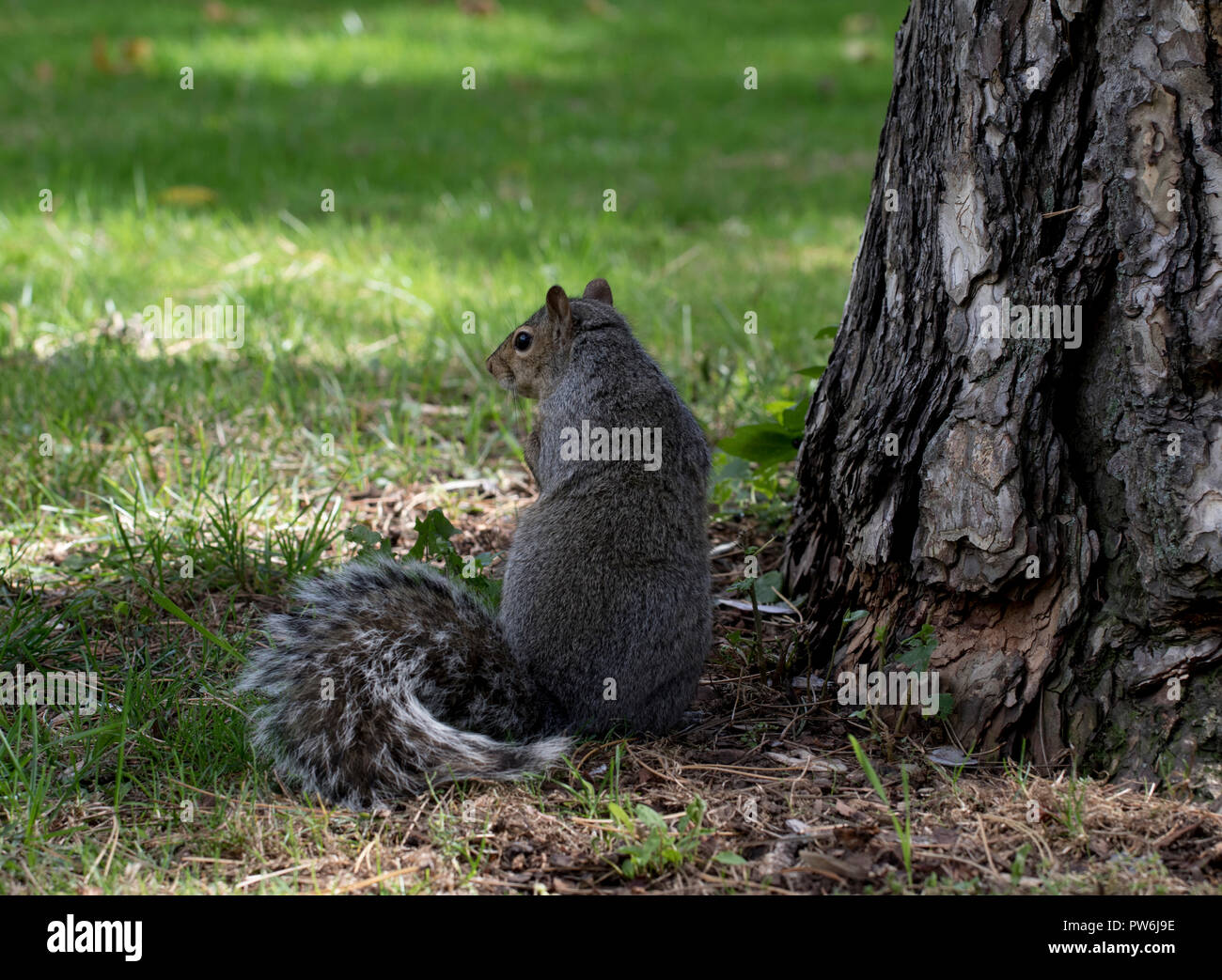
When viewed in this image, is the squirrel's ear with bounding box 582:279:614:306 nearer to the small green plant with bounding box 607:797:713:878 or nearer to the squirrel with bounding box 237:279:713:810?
the squirrel with bounding box 237:279:713:810

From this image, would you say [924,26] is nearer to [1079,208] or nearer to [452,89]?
[1079,208]

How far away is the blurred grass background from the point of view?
3.62 metres

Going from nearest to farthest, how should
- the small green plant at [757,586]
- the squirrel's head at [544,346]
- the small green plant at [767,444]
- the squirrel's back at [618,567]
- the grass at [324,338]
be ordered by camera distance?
1. the grass at [324,338]
2. the squirrel's back at [618,567]
3. the small green plant at [757,586]
4. the squirrel's head at [544,346]
5. the small green plant at [767,444]

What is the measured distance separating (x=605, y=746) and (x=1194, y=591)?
3.52ft

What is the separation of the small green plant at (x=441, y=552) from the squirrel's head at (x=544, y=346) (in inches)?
14.2

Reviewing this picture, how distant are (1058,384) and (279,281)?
3.32m

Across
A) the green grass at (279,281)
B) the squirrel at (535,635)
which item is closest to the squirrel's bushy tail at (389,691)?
the squirrel at (535,635)

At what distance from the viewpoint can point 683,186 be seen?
250 inches

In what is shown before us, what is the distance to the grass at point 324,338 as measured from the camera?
1968 millimetres

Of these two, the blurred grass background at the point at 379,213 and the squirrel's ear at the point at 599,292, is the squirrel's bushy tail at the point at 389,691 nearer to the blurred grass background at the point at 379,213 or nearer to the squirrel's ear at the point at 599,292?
the squirrel's ear at the point at 599,292

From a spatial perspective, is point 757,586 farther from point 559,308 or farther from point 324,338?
point 324,338

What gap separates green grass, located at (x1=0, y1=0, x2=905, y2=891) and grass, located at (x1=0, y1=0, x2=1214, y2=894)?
0.05 feet

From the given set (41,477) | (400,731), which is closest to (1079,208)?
(400,731)

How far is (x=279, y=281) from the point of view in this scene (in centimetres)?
465
